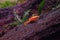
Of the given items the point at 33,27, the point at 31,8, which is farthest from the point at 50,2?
the point at 33,27

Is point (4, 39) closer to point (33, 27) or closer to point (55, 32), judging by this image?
point (33, 27)

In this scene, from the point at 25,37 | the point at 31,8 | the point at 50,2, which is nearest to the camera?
the point at 25,37

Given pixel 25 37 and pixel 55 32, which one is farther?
pixel 25 37

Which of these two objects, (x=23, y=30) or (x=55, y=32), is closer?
(x=55, y=32)

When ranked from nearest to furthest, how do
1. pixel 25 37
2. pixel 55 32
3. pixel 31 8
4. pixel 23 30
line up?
pixel 55 32
pixel 25 37
pixel 23 30
pixel 31 8

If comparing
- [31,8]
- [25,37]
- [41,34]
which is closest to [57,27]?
[41,34]

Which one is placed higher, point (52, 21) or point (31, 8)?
point (52, 21)

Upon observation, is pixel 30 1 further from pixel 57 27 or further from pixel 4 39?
pixel 57 27

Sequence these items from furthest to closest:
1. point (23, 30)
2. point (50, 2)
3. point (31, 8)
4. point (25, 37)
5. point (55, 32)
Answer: point (31, 8)
point (50, 2)
point (23, 30)
point (25, 37)
point (55, 32)

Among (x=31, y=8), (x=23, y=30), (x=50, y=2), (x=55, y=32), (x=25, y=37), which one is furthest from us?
(x=31, y=8)
